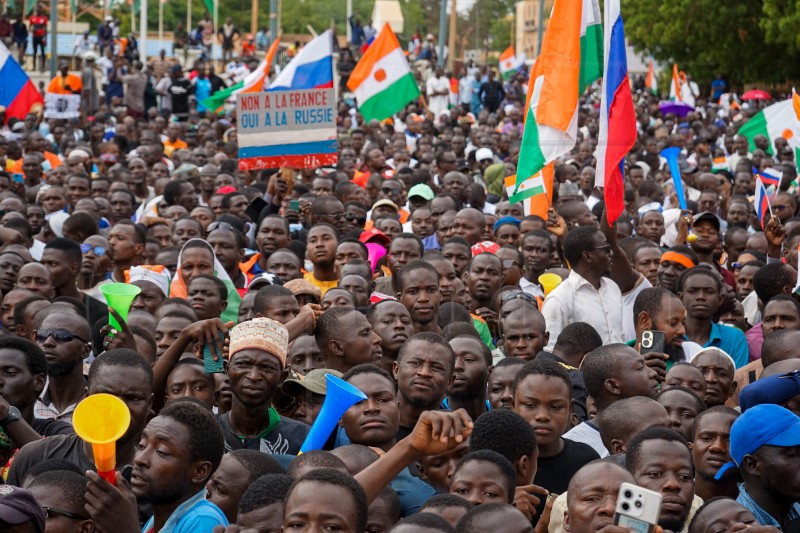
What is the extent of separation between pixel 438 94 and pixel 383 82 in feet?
37.0

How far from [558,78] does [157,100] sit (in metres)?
18.9

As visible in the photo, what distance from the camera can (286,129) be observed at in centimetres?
1231

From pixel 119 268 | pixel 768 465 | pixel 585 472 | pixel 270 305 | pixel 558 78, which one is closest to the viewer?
pixel 585 472

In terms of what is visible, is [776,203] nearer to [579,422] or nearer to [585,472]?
[579,422]

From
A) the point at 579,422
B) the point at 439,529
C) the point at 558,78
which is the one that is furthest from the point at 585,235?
the point at 439,529

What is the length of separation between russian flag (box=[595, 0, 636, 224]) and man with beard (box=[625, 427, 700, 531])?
362cm

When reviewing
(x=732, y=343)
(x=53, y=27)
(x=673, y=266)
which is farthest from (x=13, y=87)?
(x=732, y=343)

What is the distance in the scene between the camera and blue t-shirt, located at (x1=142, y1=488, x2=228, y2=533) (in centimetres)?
444

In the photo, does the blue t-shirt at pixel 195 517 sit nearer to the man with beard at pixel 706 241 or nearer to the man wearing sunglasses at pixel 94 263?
the man wearing sunglasses at pixel 94 263

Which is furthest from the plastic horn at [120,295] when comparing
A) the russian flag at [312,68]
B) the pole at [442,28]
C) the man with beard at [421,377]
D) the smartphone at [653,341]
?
the pole at [442,28]

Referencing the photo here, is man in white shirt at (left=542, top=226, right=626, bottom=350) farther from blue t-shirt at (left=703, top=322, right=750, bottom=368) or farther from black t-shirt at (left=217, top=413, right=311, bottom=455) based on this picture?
black t-shirt at (left=217, top=413, right=311, bottom=455)

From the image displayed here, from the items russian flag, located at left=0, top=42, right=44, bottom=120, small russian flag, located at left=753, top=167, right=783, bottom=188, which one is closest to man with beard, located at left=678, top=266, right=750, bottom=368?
small russian flag, located at left=753, top=167, right=783, bottom=188

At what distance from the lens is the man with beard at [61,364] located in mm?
6441

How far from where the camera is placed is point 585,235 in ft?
27.7
